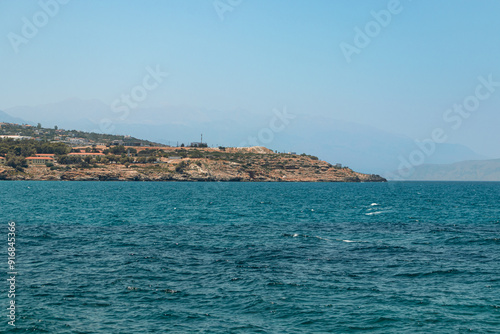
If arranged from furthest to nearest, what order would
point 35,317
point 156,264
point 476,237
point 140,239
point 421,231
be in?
point 421,231 < point 476,237 < point 140,239 < point 156,264 < point 35,317

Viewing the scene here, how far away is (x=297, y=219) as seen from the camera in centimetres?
6378

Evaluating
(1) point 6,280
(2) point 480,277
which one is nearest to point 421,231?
(2) point 480,277

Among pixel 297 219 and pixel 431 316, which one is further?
pixel 297 219

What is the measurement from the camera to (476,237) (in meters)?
45.4

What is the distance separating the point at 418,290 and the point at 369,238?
770 inches

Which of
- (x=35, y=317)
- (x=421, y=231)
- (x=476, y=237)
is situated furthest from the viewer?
(x=421, y=231)

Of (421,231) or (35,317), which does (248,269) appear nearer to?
(35,317)

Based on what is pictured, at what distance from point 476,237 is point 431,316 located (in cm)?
2853

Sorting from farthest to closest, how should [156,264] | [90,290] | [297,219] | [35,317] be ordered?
[297,219], [156,264], [90,290], [35,317]

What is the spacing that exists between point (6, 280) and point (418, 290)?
2452 centimetres

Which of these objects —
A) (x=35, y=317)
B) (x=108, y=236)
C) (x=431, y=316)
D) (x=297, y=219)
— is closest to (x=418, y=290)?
(x=431, y=316)

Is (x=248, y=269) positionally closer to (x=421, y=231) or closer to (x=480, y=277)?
(x=480, y=277)

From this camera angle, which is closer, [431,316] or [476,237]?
[431,316]

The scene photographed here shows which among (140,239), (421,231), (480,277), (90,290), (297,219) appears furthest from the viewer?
(297,219)
